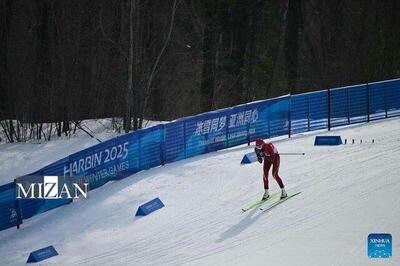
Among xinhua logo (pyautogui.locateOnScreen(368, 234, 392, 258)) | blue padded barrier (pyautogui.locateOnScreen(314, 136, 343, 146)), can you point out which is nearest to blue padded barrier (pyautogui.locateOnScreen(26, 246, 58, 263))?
xinhua logo (pyautogui.locateOnScreen(368, 234, 392, 258))

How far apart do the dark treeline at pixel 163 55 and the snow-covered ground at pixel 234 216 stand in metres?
7.69

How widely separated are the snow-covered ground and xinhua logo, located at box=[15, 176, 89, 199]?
0.38 m

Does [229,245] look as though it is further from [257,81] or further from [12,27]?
[257,81]

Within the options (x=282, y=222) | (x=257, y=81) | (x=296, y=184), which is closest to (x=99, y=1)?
(x=257, y=81)

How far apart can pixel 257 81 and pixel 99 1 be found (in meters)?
11.8

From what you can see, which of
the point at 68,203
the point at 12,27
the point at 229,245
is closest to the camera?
the point at 229,245

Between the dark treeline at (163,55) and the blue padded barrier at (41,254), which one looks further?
the dark treeline at (163,55)

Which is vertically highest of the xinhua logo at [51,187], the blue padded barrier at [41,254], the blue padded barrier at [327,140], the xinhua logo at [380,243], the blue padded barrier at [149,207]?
the xinhua logo at [380,243]

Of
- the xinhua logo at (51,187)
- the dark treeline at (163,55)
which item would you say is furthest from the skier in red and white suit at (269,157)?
the dark treeline at (163,55)

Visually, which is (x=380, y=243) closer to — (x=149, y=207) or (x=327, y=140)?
(x=149, y=207)

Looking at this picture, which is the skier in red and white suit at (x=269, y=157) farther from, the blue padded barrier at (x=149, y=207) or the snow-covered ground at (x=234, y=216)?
the blue padded barrier at (x=149, y=207)

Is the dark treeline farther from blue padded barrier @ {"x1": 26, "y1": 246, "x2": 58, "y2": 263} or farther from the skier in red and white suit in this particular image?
the skier in red and white suit

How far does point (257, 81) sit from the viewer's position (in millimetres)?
45812

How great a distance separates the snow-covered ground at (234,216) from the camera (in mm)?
16312
